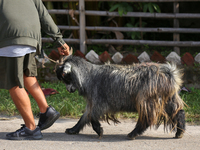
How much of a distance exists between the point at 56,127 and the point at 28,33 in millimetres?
1336

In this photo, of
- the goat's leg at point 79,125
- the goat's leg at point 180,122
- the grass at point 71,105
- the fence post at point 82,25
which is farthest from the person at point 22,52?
the fence post at point 82,25

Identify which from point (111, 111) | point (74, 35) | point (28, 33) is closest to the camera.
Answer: point (28, 33)

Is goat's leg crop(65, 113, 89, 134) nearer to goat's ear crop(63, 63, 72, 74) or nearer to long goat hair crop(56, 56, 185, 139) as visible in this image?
long goat hair crop(56, 56, 185, 139)

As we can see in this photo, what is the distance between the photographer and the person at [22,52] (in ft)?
→ 9.95

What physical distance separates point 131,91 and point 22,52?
4.00 feet

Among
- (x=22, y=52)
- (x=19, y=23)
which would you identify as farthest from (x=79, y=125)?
(x=19, y=23)

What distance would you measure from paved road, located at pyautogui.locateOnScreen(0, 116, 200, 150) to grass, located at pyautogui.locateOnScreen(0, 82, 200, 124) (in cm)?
41

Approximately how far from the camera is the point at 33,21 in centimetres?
317

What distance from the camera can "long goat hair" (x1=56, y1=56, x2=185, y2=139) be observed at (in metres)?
3.19

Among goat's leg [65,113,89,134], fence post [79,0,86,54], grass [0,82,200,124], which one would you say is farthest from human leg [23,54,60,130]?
fence post [79,0,86,54]

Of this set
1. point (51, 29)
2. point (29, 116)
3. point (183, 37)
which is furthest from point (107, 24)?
point (29, 116)

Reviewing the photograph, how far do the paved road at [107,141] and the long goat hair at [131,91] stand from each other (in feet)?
0.38

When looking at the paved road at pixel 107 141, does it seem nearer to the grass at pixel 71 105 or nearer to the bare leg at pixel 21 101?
the bare leg at pixel 21 101

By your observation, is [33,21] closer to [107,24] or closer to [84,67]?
[84,67]
